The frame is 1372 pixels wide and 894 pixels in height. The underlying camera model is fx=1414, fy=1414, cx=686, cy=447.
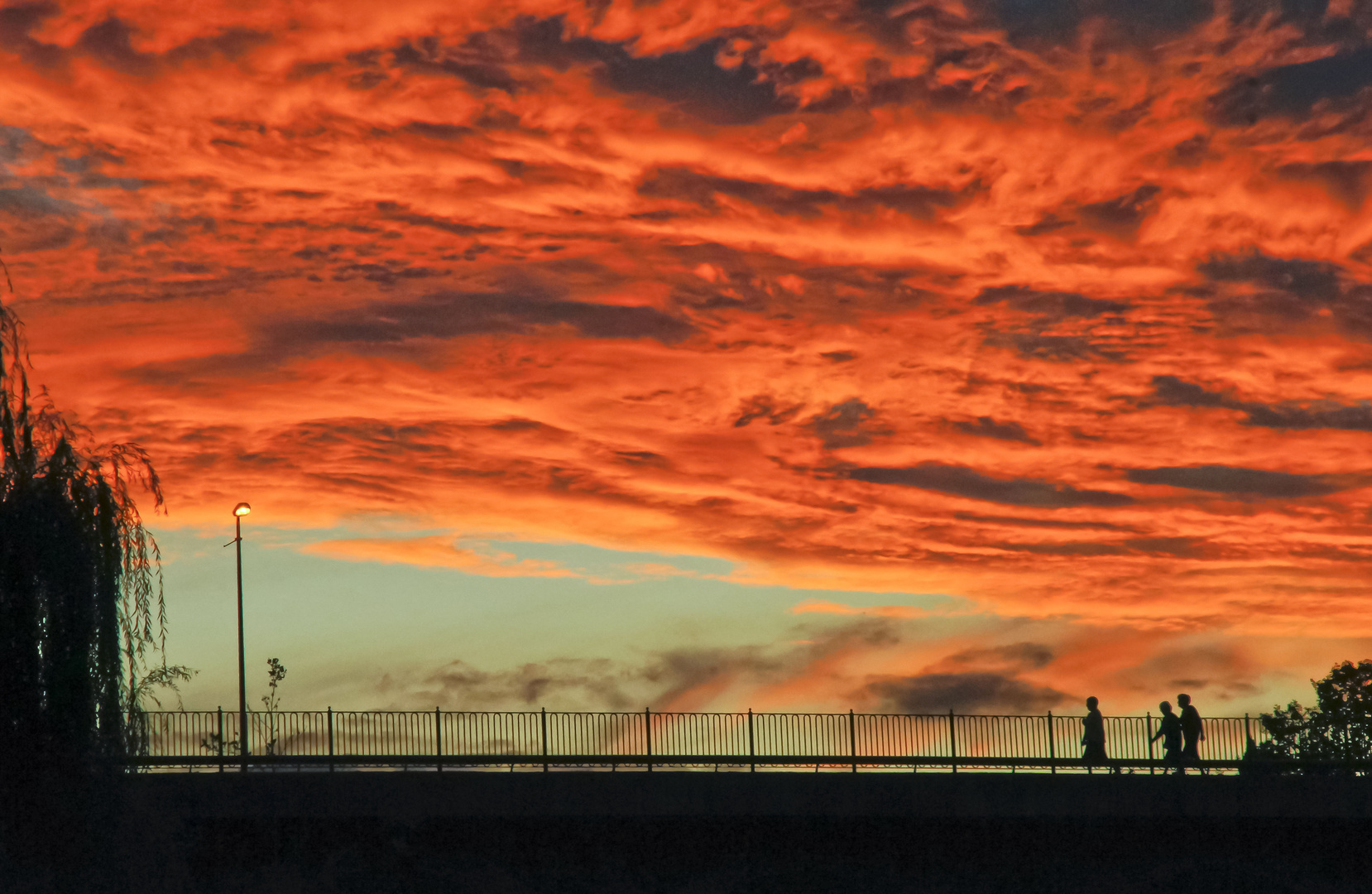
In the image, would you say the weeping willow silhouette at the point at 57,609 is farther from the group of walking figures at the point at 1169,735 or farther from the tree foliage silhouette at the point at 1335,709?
the tree foliage silhouette at the point at 1335,709

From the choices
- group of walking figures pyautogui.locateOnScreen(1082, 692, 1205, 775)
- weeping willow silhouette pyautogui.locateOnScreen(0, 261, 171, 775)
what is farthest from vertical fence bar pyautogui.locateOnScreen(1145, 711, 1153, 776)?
weeping willow silhouette pyautogui.locateOnScreen(0, 261, 171, 775)

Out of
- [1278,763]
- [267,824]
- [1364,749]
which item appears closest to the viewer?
[267,824]

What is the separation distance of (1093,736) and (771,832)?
7.38 meters

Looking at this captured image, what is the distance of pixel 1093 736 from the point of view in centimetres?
2858

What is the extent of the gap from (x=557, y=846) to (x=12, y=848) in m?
9.72

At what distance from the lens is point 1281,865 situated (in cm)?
2588

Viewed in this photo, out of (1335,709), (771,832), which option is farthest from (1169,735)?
(1335,709)

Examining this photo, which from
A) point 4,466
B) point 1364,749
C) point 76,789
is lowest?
point 1364,749

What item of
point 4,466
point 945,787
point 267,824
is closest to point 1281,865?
point 945,787

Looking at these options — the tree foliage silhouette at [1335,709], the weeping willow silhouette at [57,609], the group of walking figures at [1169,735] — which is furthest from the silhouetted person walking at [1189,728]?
the tree foliage silhouette at [1335,709]

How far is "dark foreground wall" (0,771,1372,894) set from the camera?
82.7 feet

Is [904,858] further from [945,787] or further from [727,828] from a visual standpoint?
[727,828]

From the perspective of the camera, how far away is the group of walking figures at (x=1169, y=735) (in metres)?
27.8

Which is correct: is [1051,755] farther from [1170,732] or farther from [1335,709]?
A: [1335,709]
